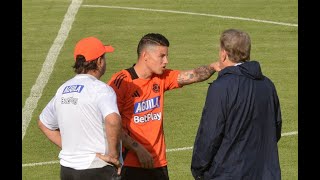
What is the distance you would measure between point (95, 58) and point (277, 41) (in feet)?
41.5

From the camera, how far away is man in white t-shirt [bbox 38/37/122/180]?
31.2 feet

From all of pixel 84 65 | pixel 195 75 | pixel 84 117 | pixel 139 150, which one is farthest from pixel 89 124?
pixel 195 75

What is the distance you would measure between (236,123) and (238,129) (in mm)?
57

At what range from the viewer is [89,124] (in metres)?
9.53

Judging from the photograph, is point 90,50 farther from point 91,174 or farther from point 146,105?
point 91,174

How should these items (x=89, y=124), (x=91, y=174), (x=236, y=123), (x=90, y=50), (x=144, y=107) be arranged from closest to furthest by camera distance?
(x=236, y=123)
(x=89, y=124)
(x=91, y=174)
(x=90, y=50)
(x=144, y=107)

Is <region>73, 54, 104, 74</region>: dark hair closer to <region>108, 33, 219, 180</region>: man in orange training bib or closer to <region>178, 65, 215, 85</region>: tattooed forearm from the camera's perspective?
<region>108, 33, 219, 180</region>: man in orange training bib

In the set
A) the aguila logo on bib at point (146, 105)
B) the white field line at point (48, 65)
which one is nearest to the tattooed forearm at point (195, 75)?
the aguila logo on bib at point (146, 105)

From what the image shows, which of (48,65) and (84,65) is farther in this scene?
(48,65)

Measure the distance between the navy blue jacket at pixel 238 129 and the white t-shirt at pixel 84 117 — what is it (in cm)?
98

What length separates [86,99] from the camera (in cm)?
952

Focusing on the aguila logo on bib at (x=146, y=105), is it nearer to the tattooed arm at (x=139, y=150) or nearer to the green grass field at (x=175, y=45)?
the tattooed arm at (x=139, y=150)
